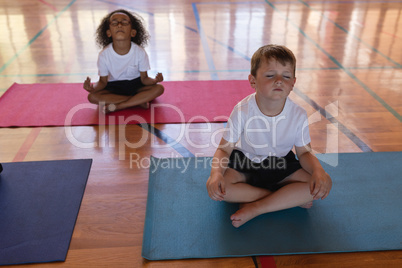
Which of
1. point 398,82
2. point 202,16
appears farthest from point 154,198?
point 202,16

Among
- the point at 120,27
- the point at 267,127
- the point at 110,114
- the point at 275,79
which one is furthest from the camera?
the point at 110,114

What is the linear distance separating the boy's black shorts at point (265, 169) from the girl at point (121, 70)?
3.62 ft

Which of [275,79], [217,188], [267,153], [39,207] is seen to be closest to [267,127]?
[267,153]

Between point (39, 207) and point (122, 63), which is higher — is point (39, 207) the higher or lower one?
the lower one

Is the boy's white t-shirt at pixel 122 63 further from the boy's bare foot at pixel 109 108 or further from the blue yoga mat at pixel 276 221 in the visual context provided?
the blue yoga mat at pixel 276 221

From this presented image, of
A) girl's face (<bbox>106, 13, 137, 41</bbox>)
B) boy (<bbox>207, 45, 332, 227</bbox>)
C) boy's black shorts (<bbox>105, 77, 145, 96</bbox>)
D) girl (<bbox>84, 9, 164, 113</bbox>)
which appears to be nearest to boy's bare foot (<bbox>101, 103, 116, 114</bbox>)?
girl (<bbox>84, 9, 164, 113</bbox>)

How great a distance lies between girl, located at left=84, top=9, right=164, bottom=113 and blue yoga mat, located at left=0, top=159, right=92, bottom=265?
64cm

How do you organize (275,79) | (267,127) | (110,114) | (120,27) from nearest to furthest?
(275,79)
(267,127)
(120,27)
(110,114)

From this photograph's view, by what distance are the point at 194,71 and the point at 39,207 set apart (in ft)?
6.51

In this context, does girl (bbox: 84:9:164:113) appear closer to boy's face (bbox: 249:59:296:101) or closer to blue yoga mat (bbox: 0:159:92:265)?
blue yoga mat (bbox: 0:159:92:265)

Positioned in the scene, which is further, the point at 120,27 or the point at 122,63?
the point at 122,63

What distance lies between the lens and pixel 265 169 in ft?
5.42

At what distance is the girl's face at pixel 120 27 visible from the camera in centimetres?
236

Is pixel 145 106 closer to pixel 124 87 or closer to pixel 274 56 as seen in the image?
pixel 124 87
